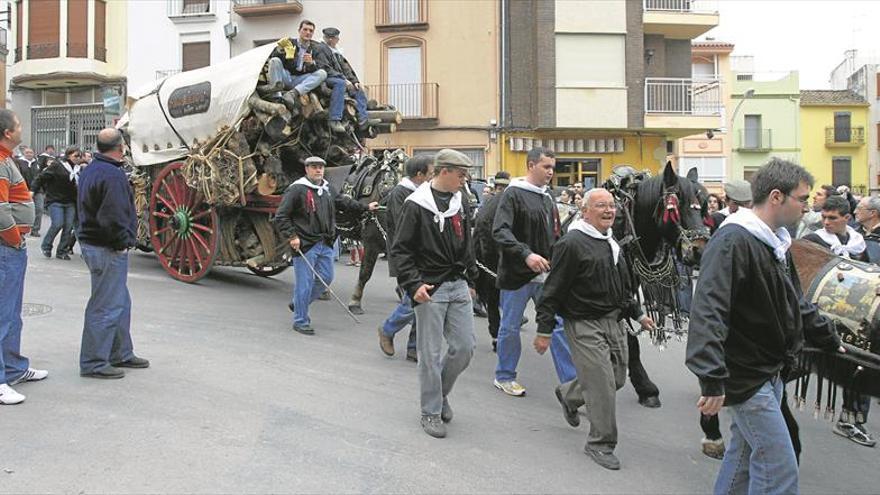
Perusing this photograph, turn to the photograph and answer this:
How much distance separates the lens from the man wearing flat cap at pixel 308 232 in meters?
7.80

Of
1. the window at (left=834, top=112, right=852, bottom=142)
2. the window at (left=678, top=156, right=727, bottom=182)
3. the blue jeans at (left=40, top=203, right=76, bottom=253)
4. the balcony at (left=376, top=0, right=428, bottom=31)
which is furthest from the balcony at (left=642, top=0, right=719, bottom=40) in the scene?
the window at (left=834, top=112, right=852, bottom=142)

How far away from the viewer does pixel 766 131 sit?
41.3 metres

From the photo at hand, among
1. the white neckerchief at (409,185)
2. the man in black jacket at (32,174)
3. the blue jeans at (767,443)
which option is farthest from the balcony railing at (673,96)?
the blue jeans at (767,443)

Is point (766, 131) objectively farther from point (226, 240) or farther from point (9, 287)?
point (9, 287)

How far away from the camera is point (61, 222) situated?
452 inches

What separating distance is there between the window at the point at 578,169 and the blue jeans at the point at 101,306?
20.2 meters

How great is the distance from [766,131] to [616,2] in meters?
21.5

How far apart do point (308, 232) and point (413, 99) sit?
1666 cm

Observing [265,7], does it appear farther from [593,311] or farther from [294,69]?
[593,311]

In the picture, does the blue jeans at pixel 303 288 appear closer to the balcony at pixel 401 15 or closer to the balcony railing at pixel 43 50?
the balcony at pixel 401 15

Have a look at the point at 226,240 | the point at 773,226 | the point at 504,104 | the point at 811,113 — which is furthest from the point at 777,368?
the point at 811,113

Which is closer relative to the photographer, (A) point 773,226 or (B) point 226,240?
(A) point 773,226

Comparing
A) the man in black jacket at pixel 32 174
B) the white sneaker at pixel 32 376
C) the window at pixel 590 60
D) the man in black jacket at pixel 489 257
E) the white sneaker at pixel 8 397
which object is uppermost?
the window at pixel 590 60

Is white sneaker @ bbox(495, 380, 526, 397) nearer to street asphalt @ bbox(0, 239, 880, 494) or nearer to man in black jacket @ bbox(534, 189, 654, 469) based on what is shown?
street asphalt @ bbox(0, 239, 880, 494)
